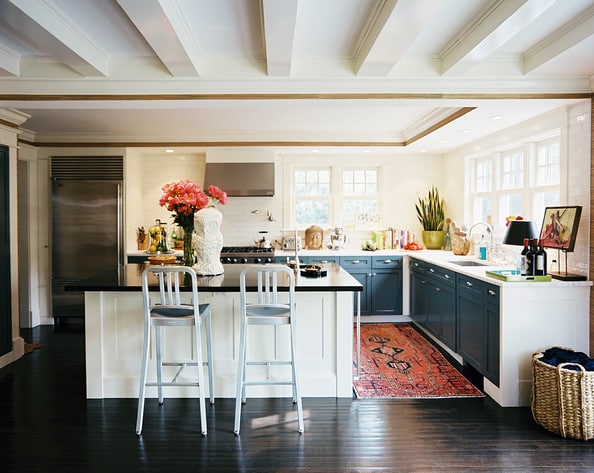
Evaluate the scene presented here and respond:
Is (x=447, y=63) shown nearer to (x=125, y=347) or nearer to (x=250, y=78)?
(x=250, y=78)

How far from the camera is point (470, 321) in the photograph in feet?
13.1

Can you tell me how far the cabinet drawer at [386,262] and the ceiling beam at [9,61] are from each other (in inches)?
177

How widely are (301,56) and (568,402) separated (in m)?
3.10

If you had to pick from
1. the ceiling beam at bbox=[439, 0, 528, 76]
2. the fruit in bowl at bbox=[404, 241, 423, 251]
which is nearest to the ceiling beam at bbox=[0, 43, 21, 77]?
the ceiling beam at bbox=[439, 0, 528, 76]

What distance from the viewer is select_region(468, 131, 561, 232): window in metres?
4.16

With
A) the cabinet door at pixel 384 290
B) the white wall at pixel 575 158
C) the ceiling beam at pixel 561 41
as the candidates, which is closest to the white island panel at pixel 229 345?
the white wall at pixel 575 158

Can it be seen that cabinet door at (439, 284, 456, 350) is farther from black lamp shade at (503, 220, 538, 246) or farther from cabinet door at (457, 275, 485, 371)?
black lamp shade at (503, 220, 538, 246)

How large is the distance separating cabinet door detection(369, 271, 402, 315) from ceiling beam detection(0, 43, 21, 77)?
4587 millimetres

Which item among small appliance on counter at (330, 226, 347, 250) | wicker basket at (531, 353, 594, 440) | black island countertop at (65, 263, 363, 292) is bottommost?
wicker basket at (531, 353, 594, 440)

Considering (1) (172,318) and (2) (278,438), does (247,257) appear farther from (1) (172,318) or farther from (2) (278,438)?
(2) (278,438)

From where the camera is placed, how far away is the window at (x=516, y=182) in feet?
13.6

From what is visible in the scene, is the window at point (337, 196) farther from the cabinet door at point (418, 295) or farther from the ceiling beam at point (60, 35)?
the ceiling beam at point (60, 35)

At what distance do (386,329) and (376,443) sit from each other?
9.92ft

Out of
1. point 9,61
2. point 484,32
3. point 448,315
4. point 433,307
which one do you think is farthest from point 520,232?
point 9,61
